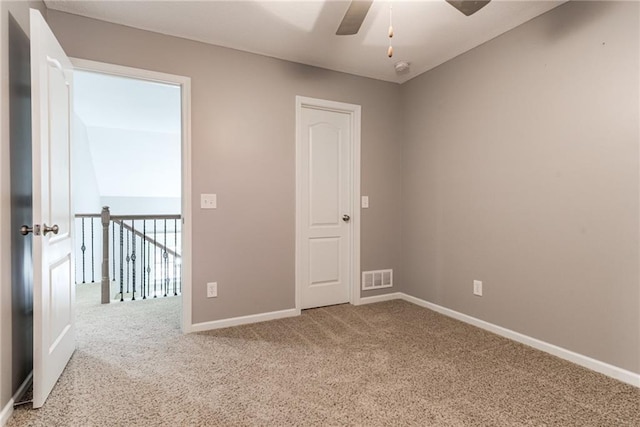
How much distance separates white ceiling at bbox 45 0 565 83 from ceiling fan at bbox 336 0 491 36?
0.34 metres

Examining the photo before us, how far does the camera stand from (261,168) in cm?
304

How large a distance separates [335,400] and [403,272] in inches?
84.9

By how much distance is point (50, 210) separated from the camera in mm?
1825

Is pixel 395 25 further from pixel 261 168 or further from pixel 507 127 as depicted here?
pixel 261 168

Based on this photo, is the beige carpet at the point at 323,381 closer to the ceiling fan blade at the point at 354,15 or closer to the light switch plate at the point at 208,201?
the light switch plate at the point at 208,201

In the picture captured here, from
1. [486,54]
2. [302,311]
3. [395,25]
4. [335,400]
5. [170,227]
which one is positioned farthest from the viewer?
[170,227]

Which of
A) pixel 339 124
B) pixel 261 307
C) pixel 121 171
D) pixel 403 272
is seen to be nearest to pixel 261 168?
pixel 339 124

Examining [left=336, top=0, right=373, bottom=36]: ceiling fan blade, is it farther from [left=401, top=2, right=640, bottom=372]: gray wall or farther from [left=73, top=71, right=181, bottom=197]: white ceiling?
[left=73, top=71, right=181, bottom=197]: white ceiling

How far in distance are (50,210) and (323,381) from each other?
1810 millimetres

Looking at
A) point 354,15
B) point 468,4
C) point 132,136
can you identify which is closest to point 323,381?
point 354,15

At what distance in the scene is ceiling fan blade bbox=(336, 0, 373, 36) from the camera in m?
1.81

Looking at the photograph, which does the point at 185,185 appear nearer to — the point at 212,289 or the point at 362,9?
the point at 212,289

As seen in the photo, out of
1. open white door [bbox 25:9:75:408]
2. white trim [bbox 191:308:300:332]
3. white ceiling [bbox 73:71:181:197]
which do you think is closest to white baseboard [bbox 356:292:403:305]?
white trim [bbox 191:308:300:332]

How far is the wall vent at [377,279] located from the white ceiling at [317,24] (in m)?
2.15
